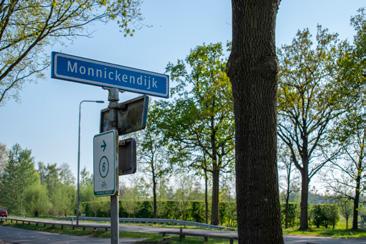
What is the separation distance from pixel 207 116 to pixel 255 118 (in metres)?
30.5

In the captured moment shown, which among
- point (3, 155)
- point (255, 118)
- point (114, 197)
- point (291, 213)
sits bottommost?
point (291, 213)

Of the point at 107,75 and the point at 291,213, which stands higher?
the point at 107,75

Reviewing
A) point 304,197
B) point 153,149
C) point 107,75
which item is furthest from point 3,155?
point 107,75

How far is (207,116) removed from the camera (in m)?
35.1

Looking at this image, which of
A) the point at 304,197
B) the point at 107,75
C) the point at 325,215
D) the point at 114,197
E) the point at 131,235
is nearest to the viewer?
the point at 114,197

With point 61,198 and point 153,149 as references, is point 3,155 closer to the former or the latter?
point 61,198

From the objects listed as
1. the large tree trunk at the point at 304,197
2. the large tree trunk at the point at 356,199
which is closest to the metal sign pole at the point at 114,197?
the large tree trunk at the point at 304,197

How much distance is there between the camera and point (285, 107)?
32906 millimetres

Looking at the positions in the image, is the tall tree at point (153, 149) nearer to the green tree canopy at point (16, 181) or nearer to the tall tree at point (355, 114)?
the tall tree at point (355, 114)

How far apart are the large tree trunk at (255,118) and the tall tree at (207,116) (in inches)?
1172

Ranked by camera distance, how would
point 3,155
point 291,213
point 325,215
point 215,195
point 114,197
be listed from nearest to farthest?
point 114,197 < point 215,195 < point 325,215 < point 291,213 < point 3,155

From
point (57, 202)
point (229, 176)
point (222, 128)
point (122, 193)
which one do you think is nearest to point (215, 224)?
point (229, 176)

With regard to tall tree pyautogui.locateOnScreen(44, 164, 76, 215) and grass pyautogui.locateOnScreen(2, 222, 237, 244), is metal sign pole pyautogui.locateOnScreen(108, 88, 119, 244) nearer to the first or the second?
grass pyautogui.locateOnScreen(2, 222, 237, 244)

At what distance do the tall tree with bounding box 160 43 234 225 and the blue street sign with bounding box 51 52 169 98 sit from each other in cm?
2923
